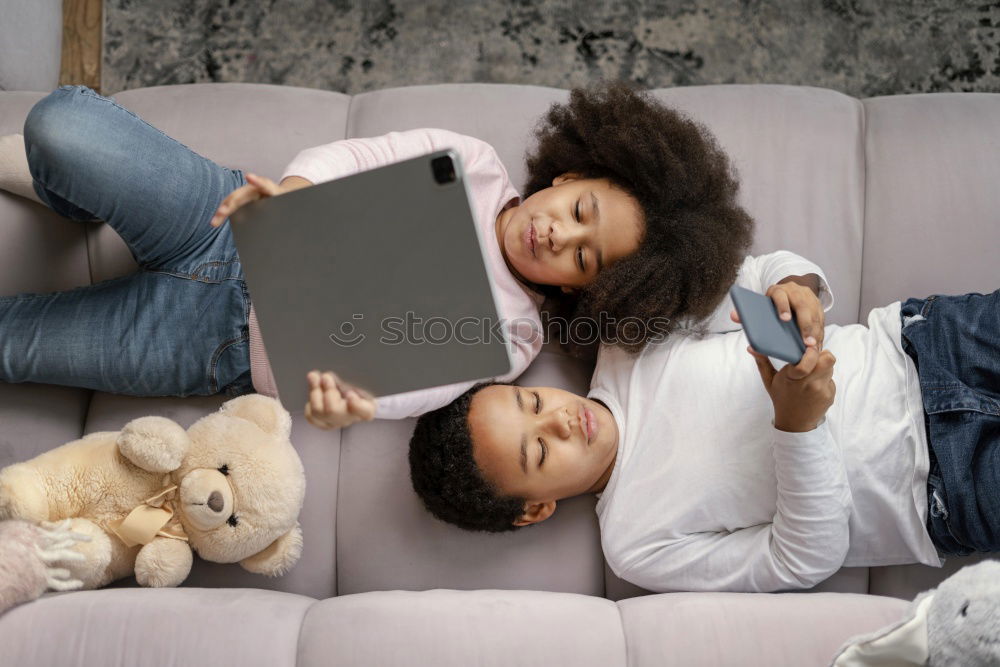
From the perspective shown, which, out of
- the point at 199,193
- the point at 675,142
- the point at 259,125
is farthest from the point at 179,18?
the point at 675,142

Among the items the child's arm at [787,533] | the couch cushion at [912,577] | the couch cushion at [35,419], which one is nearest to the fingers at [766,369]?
the child's arm at [787,533]

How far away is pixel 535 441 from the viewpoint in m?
1.02

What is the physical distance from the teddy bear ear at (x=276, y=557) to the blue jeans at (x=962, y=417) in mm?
829

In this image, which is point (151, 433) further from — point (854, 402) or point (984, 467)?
point (984, 467)

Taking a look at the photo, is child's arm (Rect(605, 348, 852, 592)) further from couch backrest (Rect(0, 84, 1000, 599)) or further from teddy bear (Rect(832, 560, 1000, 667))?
teddy bear (Rect(832, 560, 1000, 667))

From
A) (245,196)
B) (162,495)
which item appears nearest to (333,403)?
(245,196)

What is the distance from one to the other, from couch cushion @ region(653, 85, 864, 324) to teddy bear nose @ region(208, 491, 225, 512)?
0.83m

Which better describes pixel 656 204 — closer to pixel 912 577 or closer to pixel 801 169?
pixel 801 169

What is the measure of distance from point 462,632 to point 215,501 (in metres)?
0.33

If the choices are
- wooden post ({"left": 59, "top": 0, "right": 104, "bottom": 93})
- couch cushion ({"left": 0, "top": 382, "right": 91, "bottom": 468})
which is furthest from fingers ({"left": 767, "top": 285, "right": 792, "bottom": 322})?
wooden post ({"left": 59, "top": 0, "right": 104, "bottom": 93})

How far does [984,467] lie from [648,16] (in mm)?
1043

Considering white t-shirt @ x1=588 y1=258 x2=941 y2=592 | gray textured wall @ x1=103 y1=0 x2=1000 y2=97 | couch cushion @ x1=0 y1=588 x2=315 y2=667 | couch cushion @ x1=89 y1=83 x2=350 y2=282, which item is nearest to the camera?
couch cushion @ x1=0 y1=588 x2=315 y2=667

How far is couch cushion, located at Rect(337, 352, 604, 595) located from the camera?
1119 millimetres

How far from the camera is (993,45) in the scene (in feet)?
5.12
